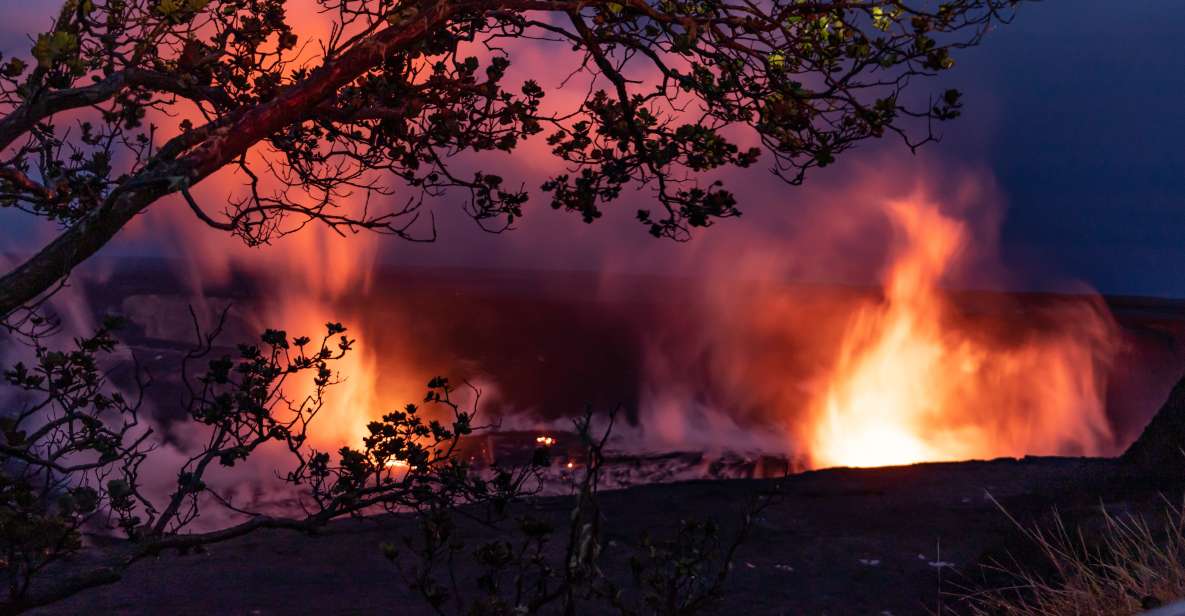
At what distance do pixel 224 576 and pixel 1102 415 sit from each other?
1114 inches

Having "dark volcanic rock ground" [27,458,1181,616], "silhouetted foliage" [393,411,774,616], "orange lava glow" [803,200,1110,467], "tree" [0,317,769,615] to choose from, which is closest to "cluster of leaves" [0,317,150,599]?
"tree" [0,317,769,615]

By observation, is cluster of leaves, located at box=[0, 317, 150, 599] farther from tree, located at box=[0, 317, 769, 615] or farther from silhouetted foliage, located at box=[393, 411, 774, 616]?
silhouetted foliage, located at box=[393, 411, 774, 616]

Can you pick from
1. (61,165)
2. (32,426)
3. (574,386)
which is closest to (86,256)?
(61,165)

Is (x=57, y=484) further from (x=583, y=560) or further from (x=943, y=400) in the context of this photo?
(x=943, y=400)

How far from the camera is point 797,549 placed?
358 inches

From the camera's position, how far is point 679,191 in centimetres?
641

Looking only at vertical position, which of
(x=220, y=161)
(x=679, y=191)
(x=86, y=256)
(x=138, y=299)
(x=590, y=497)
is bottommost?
(x=590, y=497)

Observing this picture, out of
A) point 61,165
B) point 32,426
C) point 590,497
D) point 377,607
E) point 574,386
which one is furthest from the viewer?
point 574,386

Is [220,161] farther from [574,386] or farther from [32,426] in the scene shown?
[574,386]

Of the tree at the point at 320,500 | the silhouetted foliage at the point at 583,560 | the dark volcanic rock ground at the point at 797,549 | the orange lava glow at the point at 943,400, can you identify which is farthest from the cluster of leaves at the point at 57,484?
the orange lava glow at the point at 943,400

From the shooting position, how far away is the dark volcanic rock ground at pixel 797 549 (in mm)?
7891

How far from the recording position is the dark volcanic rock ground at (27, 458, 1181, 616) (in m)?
7.89

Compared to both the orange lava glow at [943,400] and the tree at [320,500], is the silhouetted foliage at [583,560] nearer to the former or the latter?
the tree at [320,500]

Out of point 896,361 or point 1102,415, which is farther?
point 1102,415
